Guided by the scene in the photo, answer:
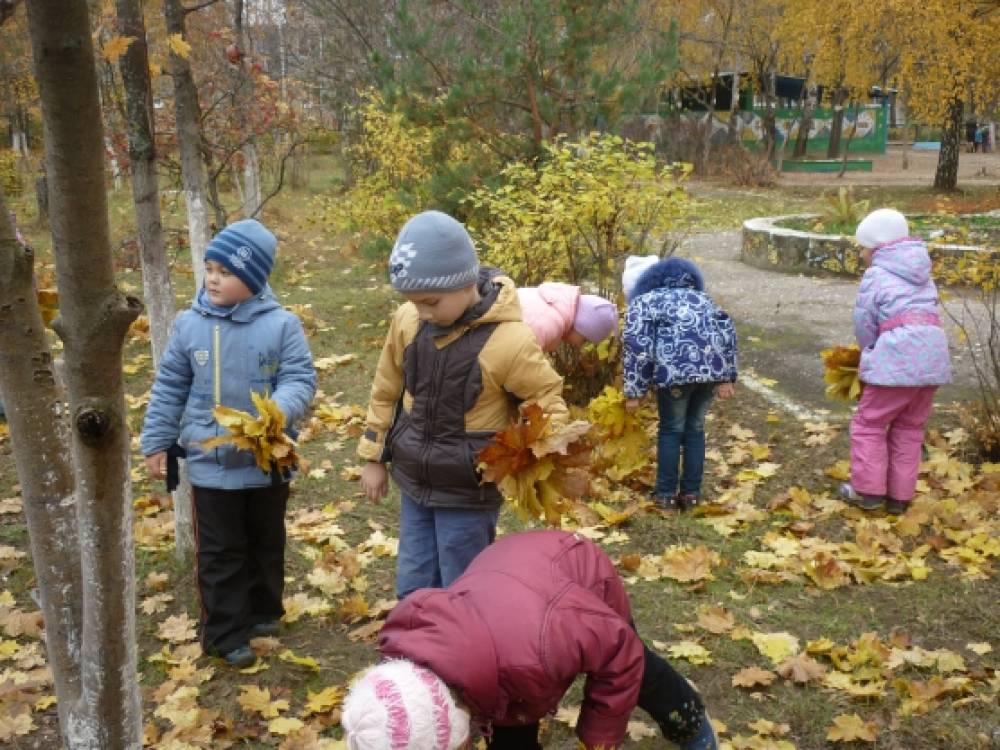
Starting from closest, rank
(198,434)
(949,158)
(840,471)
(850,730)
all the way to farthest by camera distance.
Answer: (850,730) → (198,434) → (840,471) → (949,158)

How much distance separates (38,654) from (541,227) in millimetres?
4152

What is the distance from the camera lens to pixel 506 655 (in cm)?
201

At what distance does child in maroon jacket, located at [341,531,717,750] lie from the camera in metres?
1.82

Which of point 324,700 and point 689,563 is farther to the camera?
point 689,563

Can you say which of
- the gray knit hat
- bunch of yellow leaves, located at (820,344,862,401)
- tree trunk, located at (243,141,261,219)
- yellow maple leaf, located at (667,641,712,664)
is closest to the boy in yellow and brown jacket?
the gray knit hat

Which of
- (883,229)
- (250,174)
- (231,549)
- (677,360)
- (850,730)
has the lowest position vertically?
(850,730)

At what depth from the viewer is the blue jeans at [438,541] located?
2.96 meters

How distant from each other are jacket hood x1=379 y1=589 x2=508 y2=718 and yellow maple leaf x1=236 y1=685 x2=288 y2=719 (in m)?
1.22

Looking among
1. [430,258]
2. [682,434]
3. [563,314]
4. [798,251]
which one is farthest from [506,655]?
[798,251]

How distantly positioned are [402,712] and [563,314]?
2530 millimetres

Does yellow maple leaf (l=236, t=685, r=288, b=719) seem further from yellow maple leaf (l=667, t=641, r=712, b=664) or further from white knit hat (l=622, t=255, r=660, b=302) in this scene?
white knit hat (l=622, t=255, r=660, b=302)

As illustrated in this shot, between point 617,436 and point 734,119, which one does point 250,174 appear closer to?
point 617,436

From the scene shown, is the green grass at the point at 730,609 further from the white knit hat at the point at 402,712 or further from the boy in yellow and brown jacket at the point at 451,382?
the white knit hat at the point at 402,712

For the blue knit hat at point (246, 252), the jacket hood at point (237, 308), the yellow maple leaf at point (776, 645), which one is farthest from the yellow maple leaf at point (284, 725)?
the yellow maple leaf at point (776, 645)
